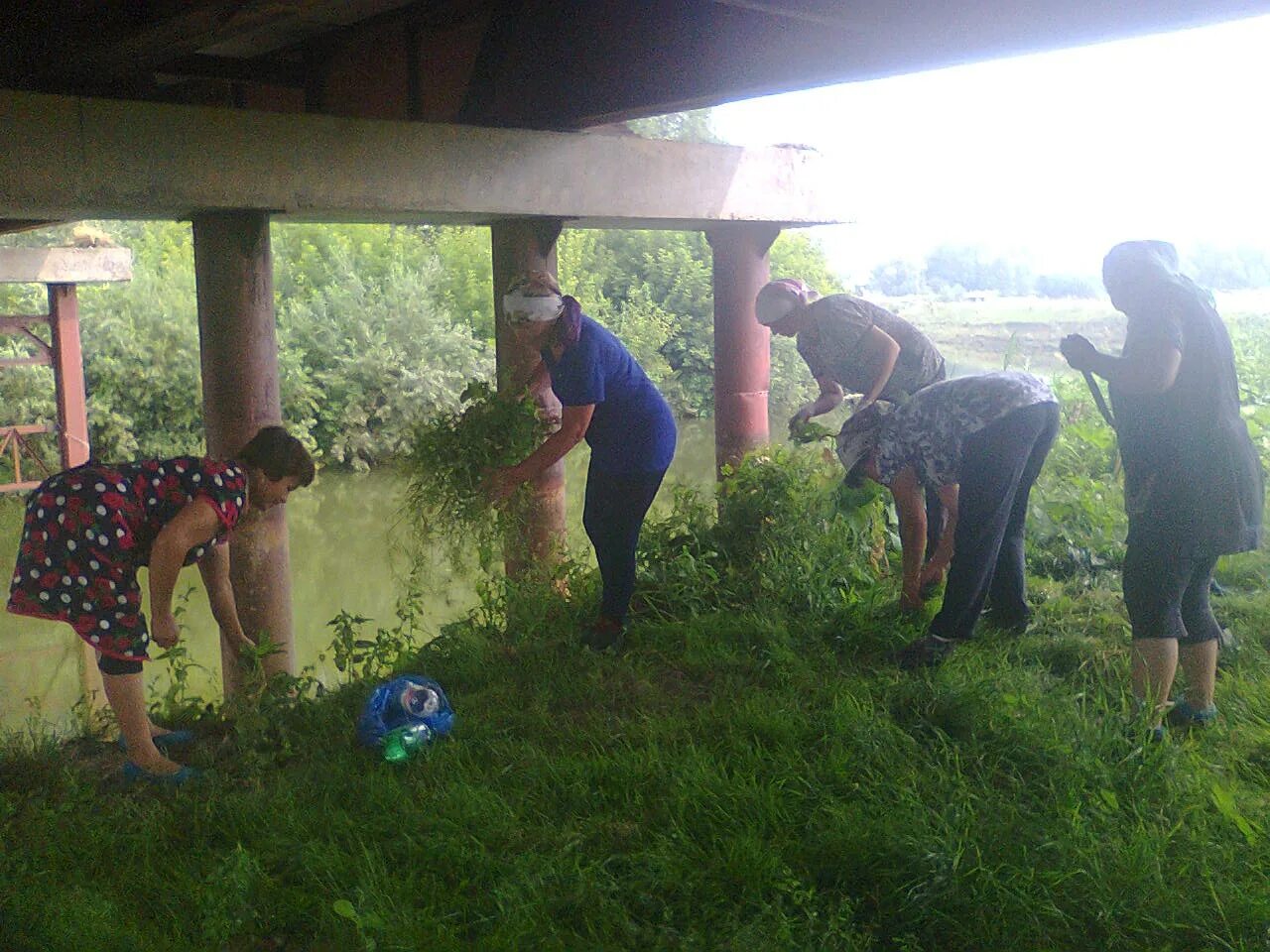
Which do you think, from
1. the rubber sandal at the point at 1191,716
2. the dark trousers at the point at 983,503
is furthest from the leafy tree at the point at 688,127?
the rubber sandal at the point at 1191,716

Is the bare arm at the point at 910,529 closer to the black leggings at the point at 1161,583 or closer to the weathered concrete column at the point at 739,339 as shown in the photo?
the black leggings at the point at 1161,583

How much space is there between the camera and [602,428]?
18.1 ft

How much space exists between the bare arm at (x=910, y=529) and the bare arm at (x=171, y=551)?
3.00m

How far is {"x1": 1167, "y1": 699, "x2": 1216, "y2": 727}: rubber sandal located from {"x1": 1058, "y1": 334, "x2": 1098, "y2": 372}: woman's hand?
1318 millimetres

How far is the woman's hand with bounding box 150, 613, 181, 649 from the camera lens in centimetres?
452

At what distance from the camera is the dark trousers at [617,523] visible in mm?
5539

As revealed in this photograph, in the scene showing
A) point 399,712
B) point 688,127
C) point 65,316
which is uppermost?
point 688,127

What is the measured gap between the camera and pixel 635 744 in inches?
178

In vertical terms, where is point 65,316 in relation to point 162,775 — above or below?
above

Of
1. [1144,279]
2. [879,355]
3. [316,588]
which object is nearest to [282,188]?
[879,355]

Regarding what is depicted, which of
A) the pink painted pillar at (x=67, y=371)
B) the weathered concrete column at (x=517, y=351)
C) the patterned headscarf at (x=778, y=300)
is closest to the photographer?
the patterned headscarf at (x=778, y=300)

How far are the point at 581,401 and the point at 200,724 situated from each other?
233 cm

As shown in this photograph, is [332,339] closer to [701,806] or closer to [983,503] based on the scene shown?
[983,503]

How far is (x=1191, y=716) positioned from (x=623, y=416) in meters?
2.64
